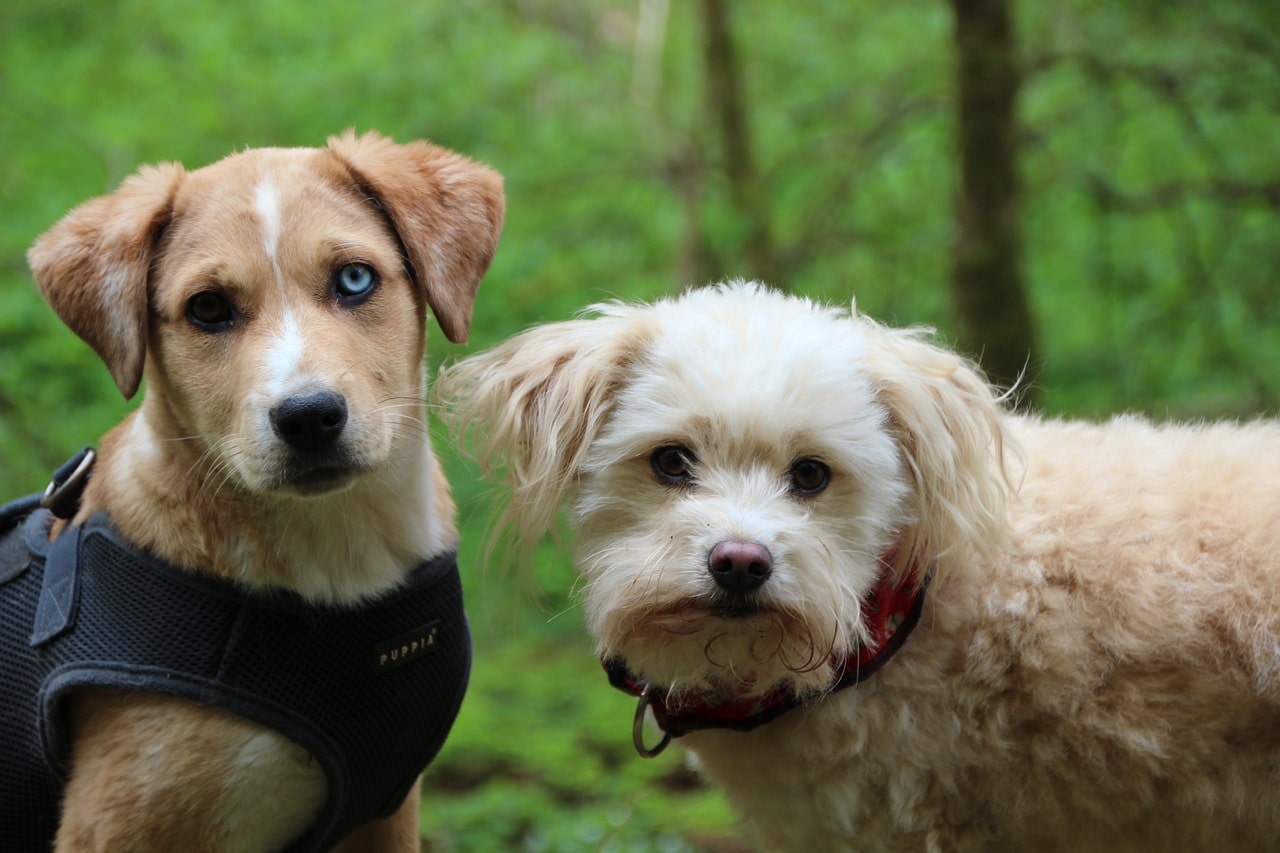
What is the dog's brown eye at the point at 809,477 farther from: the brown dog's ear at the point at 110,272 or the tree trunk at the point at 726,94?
the tree trunk at the point at 726,94

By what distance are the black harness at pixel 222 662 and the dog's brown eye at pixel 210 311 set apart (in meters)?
0.52

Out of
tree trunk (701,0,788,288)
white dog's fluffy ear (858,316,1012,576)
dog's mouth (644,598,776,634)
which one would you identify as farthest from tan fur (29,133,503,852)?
tree trunk (701,0,788,288)

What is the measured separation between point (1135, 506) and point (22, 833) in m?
2.70

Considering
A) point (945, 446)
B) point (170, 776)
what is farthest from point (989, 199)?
point (170, 776)

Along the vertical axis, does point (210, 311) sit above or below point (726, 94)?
above

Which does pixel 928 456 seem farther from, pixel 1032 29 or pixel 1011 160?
pixel 1032 29

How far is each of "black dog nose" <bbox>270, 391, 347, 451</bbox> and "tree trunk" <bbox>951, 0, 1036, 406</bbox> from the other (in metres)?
3.32

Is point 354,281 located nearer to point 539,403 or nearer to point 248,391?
point 248,391

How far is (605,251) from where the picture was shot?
7445 mm

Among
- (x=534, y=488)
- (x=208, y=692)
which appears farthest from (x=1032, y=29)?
(x=208, y=692)

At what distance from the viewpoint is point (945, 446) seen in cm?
270

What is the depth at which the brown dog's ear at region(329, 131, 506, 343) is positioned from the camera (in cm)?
292

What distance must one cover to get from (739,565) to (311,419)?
942 mm

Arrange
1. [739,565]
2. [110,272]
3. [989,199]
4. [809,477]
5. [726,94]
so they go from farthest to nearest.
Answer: [726,94], [989,199], [110,272], [809,477], [739,565]
